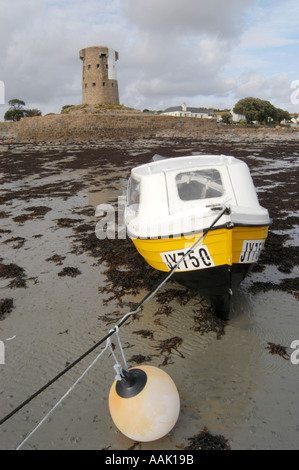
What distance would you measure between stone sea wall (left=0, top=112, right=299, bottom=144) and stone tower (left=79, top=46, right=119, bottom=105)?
942 centimetres

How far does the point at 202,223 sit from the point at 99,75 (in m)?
51.7

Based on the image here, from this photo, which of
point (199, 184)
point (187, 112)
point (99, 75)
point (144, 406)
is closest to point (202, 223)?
point (199, 184)

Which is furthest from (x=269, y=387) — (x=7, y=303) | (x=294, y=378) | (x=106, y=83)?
(x=106, y=83)

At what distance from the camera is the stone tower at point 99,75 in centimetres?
4875

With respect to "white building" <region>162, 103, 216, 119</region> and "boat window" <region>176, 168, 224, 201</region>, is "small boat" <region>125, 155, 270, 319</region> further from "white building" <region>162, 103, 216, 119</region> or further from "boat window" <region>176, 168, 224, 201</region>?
"white building" <region>162, 103, 216, 119</region>

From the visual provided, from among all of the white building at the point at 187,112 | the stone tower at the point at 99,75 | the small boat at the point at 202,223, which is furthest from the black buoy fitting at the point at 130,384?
the white building at the point at 187,112

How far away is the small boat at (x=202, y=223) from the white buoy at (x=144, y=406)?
4.90 feet

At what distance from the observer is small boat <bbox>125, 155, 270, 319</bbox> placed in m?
4.38

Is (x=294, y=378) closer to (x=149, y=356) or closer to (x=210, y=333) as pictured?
(x=210, y=333)

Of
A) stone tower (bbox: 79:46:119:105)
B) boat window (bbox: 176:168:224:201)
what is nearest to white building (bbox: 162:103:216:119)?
stone tower (bbox: 79:46:119:105)

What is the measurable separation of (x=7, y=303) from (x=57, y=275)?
3.94 feet

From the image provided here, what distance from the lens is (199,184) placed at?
5285mm

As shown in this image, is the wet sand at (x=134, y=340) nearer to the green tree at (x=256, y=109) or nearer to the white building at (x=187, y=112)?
the green tree at (x=256, y=109)

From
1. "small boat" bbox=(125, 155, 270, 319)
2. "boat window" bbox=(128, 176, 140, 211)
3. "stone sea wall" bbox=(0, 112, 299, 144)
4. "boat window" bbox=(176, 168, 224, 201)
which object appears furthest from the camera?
"stone sea wall" bbox=(0, 112, 299, 144)
